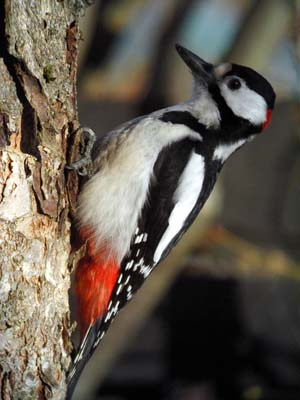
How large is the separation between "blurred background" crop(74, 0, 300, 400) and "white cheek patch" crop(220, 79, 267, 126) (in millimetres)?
2994

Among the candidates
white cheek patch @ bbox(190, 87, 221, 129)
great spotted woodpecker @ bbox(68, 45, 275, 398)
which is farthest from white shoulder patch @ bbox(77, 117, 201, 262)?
white cheek patch @ bbox(190, 87, 221, 129)

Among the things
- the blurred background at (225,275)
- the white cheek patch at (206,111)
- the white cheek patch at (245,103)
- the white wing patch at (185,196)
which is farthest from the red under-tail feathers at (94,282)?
the blurred background at (225,275)

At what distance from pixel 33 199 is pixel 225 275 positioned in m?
4.24

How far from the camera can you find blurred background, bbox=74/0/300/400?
7.37 meters

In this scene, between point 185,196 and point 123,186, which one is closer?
point 123,186

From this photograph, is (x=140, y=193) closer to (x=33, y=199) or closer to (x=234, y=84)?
(x=33, y=199)

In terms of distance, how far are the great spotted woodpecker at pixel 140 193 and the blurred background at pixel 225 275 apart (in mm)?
3125

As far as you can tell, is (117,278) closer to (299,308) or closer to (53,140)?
(53,140)

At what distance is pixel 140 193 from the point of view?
3748mm

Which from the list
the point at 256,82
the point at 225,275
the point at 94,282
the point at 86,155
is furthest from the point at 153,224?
the point at 225,275

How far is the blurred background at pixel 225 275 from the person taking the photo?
7371 mm

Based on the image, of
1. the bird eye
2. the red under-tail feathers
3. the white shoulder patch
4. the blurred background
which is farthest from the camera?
the blurred background

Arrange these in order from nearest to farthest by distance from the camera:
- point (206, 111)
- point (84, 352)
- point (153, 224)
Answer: point (84, 352), point (153, 224), point (206, 111)

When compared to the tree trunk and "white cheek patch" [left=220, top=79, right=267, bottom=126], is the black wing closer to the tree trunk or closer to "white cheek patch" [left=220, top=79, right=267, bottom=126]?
"white cheek patch" [left=220, top=79, right=267, bottom=126]
